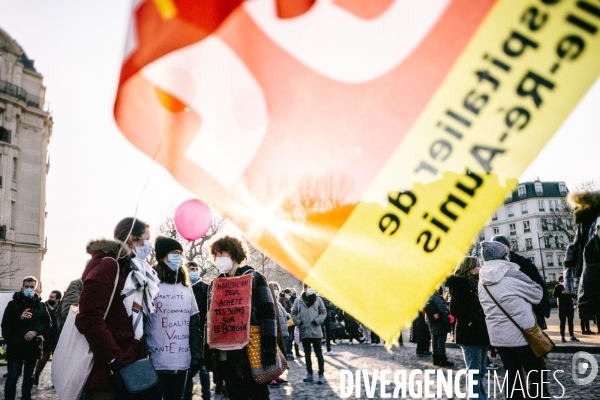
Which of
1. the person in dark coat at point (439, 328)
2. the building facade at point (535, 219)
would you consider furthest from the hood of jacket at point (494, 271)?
the building facade at point (535, 219)

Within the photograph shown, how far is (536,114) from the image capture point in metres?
1.57

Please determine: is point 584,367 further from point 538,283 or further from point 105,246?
point 105,246

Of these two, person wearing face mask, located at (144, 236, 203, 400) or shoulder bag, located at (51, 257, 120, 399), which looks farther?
person wearing face mask, located at (144, 236, 203, 400)

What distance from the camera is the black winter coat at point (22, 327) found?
21.7 feet

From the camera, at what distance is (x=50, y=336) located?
9.00 meters

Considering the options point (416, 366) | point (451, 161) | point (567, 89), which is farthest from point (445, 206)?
point (416, 366)

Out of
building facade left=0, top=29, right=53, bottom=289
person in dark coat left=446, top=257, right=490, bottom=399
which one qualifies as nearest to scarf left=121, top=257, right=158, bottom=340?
person in dark coat left=446, top=257, right=490, bottom=399

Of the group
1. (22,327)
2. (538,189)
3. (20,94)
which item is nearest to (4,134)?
(20,94)

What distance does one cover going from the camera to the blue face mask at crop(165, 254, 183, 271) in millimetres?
4066

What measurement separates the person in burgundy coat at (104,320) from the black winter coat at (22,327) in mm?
4612

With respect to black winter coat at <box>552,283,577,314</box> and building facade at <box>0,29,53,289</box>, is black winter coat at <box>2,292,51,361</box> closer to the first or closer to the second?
black winter coat at <box>552,283,577,314</box>

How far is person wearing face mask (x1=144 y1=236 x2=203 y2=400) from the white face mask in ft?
1.22

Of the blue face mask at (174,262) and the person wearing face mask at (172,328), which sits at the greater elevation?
the blue face mask at (174,262)

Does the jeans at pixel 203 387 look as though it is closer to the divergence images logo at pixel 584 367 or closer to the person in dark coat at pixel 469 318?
the person in dark coat at pixel 469 318
